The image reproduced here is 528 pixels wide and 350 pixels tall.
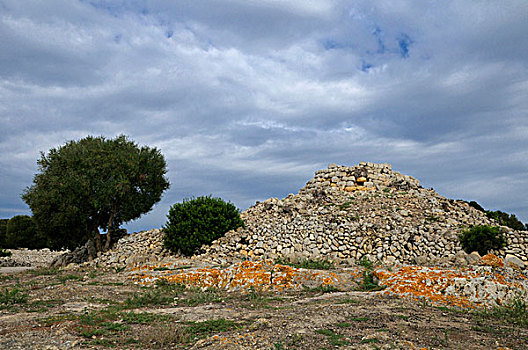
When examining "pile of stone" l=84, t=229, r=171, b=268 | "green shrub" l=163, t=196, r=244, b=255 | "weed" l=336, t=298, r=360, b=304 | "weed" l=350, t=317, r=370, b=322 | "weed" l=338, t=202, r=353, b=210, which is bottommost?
"weed" l=350, t=317, r=370, b=322

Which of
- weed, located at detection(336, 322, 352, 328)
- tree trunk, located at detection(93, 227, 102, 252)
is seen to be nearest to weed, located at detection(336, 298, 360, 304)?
weed, located at detection(336, 322, 352, 328)

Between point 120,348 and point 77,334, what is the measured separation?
90 cm

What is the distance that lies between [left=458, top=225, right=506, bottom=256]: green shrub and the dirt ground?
8.61m

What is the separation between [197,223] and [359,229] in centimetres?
740

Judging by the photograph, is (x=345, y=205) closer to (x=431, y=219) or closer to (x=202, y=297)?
(x=431, y=219)

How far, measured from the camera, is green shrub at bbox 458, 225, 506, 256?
1451 centimetres

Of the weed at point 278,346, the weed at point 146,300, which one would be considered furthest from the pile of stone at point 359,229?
the weed at point 278,346

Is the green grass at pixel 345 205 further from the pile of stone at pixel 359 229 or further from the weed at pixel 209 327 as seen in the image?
the weed at pixel 209 327

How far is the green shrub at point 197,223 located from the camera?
16.7 metres

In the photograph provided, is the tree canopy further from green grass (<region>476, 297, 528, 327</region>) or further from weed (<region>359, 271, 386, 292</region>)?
green grass (<region>476, 297, 528, 327</region>)

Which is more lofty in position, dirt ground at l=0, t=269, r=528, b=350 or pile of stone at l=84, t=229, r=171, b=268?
pile of stone at l=84, t=229, r=171, b=268

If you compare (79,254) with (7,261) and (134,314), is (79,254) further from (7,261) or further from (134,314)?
(134,314)

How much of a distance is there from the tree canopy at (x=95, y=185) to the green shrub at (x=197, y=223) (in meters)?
3.92

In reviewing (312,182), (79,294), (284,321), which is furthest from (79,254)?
(284,321)
